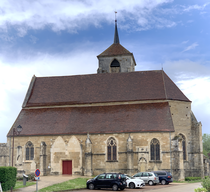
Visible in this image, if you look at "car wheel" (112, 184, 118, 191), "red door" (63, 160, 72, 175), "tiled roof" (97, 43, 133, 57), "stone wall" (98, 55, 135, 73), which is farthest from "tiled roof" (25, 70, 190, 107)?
"car wheel" (112, 184, 118, 191)

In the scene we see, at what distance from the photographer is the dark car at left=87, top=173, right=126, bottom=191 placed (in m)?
25.4

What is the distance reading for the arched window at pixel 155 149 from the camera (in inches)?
→ 1452

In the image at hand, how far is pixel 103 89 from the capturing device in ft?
145

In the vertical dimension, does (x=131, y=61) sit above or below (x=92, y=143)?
above

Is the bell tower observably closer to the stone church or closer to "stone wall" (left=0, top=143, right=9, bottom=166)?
the stone church

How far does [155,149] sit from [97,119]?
Result: 892 centimetres

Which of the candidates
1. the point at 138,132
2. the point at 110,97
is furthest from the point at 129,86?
the point at 138,132

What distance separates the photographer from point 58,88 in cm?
4566

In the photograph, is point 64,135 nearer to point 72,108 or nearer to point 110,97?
point 72,108

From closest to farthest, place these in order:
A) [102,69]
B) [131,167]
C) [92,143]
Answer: [131,167]
[92,143]
[102,69]

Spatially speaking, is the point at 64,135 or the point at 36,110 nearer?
the point at 64,135

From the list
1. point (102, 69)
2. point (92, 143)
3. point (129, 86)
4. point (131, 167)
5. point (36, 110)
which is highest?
point (102, 69)

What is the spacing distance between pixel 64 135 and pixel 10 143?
26.5 ft

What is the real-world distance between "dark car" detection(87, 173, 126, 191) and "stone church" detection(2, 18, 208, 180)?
10145 millimetres
